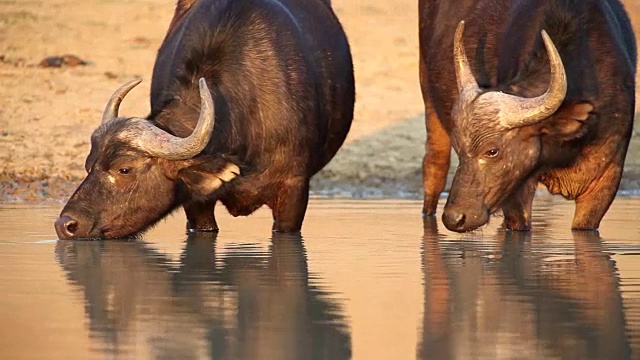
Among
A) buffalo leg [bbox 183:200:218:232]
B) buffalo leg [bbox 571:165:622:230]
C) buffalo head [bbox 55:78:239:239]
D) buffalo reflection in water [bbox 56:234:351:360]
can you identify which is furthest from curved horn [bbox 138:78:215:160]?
buffalo leg [bbox 571:165:622:230]

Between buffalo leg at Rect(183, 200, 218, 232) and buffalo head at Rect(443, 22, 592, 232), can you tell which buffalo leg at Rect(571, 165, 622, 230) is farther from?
buffalo leg at Rect(183, 200, 218, 232)

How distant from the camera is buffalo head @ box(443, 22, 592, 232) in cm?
938

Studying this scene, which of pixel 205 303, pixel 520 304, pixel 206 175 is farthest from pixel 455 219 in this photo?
pixel 205 303

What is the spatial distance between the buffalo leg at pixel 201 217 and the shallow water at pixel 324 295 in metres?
0.19

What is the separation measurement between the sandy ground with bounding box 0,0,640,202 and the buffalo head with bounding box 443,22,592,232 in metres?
5.39

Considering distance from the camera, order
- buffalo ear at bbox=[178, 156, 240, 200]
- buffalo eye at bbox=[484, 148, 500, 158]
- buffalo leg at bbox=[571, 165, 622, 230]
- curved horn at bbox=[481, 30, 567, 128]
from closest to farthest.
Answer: curved horn at bbox=[481, 30, 567, 128] → buffalo eye at bbox=[484, 148, 500, 158] → buffalo ear at bbox=[178, 156, 240, 200] → buffalo leg at bbox=[571, 165, 622, 230]

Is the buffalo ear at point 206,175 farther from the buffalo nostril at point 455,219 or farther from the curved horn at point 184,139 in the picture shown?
the buffalo nostril at point 455,219

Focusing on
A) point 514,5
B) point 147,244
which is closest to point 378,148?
point 514,5

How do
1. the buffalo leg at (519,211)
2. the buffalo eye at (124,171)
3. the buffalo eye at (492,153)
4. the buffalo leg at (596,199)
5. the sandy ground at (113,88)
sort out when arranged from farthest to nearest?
the sandy ground at (113,88) < the buffalo leg at (596,199) < the buffalo leg at (519,211) < the buffalo eye at (124,171) < the buffalo eye at (492,153)

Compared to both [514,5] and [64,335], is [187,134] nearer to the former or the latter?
[514,5]

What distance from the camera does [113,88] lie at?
18.9 m

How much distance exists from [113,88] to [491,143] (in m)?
10.1

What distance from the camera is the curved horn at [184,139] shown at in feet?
30.7

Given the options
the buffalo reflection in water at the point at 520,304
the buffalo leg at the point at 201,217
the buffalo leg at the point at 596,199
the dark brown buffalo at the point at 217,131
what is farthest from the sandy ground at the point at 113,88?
the buffalo reflection in water at the point at 520,304
